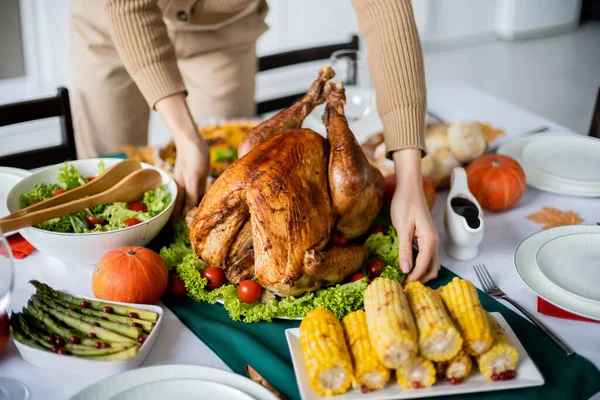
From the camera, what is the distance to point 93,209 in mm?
1695

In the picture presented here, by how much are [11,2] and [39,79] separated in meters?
0.64

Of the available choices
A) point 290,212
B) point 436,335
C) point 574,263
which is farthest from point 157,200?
point 574,263

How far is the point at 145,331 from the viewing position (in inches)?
51.6

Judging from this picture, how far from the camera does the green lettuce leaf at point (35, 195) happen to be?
171 cm

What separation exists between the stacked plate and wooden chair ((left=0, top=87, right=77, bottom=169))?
1619mm

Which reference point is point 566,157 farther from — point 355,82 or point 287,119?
point 287,119

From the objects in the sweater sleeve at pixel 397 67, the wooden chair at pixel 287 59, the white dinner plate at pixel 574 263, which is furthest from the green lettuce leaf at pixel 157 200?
the wooden chair at pixel 287 59

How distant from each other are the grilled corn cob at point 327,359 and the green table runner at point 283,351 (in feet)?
0.33

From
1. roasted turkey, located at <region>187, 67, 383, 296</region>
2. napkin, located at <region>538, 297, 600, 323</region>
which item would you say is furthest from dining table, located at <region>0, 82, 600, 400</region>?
roasted turkey, located at <region>187, 67, 383, 296</region>

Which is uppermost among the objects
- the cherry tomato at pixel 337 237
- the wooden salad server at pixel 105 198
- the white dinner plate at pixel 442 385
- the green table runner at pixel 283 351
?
the wooden salad server at pixel 105 198

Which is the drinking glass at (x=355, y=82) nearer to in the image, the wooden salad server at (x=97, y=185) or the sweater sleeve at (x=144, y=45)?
the sweater sleeve at (x=144, y=45)

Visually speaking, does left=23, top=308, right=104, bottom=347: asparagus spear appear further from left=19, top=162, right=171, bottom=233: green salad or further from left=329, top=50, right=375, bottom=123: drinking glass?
left=329, top=50, right=375, bottom=123: drinking glass

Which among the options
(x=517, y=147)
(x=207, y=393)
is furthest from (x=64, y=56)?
(x=207, y=393)

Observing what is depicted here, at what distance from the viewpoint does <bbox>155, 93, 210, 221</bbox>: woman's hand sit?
5.95 ft
